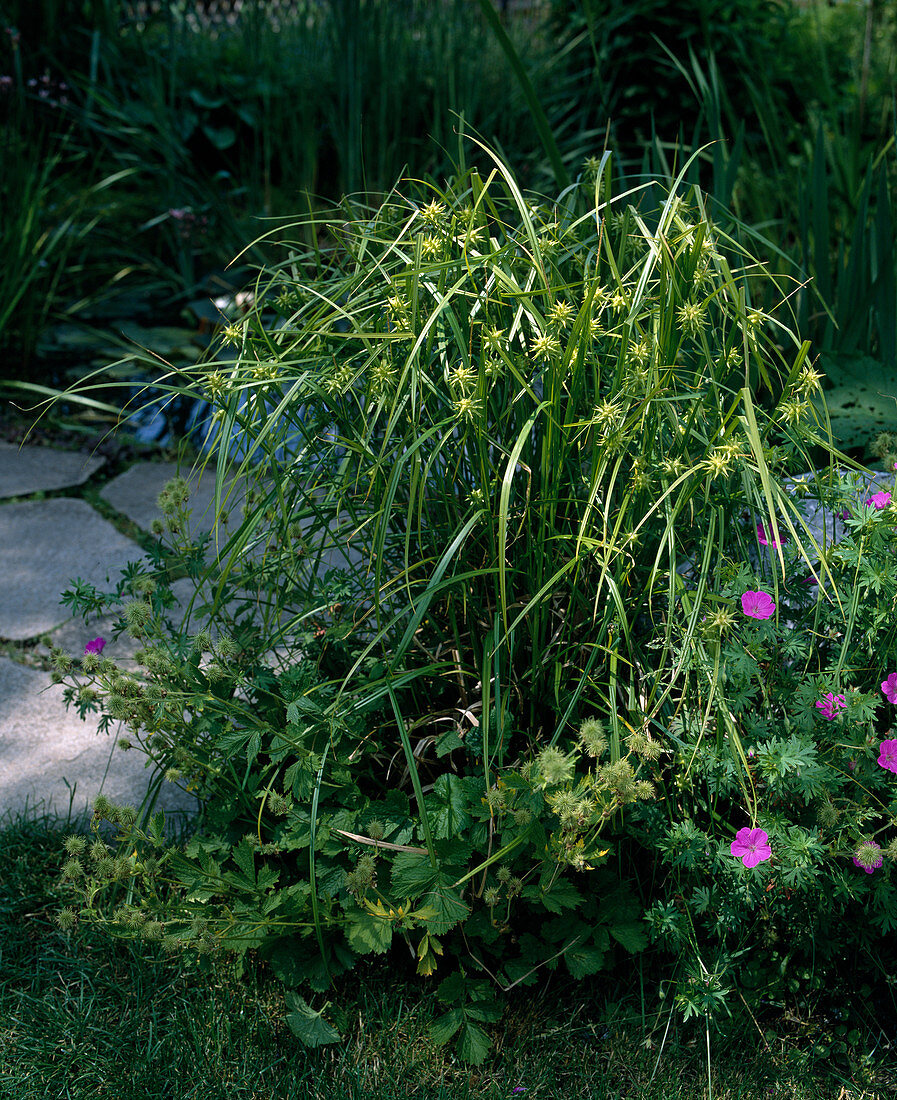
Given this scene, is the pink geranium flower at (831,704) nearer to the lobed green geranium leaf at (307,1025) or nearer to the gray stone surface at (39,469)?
the lobed green geranium leaf at (307,1025)

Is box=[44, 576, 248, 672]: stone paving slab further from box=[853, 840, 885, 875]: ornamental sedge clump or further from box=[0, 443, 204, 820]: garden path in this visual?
box=[853, 840, 885, 875]: ornamental sedge clump

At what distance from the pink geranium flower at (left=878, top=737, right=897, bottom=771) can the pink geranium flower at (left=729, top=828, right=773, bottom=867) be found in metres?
0.21

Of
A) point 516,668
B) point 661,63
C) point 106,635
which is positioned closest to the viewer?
point 516,668

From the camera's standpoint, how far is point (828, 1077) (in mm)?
1462

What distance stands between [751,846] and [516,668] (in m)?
0.47

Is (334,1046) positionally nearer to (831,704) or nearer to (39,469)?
(831,704)

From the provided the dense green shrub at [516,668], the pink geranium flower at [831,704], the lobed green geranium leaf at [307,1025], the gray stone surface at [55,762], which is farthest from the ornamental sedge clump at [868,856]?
the gray stone surface at [55,762]

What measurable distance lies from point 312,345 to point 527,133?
3.61 meters

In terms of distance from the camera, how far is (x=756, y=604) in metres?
1.44

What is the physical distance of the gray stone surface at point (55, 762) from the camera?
1886mm

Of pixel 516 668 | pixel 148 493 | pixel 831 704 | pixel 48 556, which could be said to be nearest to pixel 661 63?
pixel 148 493

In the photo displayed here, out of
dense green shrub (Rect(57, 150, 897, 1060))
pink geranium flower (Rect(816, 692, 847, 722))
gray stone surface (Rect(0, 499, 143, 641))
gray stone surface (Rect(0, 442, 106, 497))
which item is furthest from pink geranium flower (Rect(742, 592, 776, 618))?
gray stone surface (Rect(0, 442, 106, 497))

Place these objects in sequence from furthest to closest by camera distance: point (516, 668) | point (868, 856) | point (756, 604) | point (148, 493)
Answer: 1. point (148, 493)
2. point (516, 668)
3. point (756, 604)
4. point (868, 856)

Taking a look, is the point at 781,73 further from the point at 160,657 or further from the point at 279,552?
the point at 160,657
